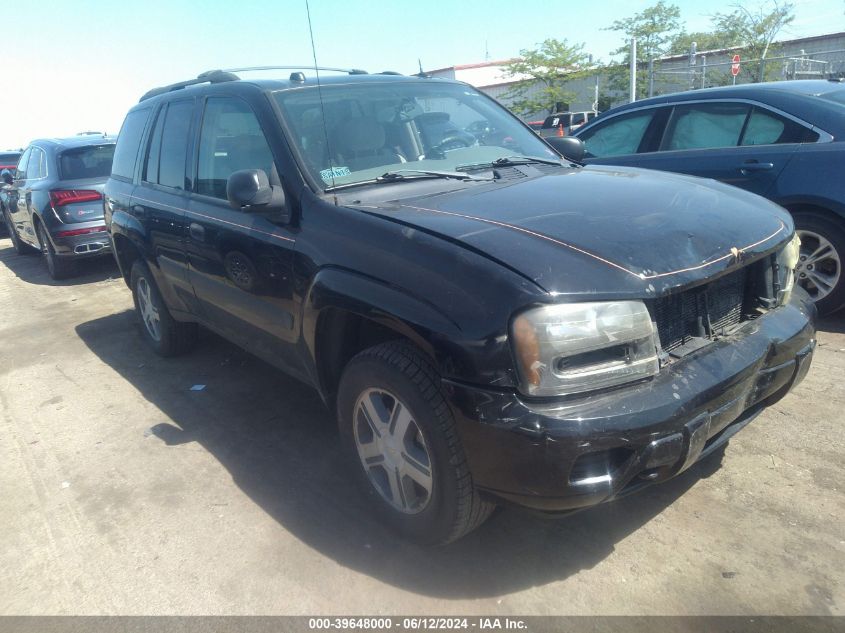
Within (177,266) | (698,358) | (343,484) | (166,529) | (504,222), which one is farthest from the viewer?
(177,266)

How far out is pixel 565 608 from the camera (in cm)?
237

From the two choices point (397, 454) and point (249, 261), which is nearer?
point (397, 454)

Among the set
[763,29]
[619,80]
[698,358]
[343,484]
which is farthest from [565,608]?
[763,29]

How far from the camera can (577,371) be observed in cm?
212

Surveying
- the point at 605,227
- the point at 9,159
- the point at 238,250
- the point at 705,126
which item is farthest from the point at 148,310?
the point at 9,159

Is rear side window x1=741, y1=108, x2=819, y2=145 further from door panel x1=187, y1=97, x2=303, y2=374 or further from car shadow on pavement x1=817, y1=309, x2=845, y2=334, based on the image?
door panel x1=187, y1=97, x2=303, y2=374

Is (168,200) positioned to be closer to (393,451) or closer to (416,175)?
(416,175)

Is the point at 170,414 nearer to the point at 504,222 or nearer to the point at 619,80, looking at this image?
the point at 504,222

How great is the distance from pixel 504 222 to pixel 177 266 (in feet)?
8.39

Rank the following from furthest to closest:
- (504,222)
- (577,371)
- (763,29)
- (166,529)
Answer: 1. (763,29)
2. (166,529)
3. (504,222)
4. (577,371)

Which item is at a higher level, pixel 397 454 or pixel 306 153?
pixel 306 153

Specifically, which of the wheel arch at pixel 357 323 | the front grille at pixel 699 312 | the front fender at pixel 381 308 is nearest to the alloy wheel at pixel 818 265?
the front grille at pixel 699 312

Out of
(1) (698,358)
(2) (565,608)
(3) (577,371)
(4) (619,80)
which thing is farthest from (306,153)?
(4) (619,80)

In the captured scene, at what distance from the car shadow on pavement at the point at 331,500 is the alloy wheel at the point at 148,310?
40 cm
